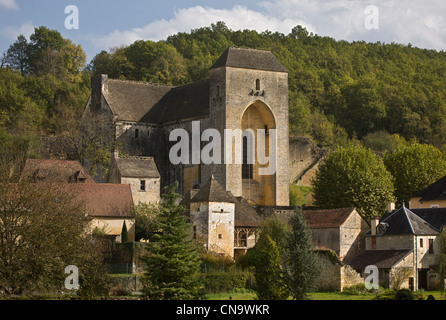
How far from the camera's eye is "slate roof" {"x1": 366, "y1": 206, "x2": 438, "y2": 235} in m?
46.5

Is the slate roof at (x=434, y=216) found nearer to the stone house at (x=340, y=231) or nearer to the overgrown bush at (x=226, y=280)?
the stone house at (x=340, y=231)

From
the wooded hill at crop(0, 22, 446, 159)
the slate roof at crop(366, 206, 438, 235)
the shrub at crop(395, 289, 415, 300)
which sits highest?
the wooded hill at crop(0, 22, 446, 159)

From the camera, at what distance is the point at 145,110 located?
213ft

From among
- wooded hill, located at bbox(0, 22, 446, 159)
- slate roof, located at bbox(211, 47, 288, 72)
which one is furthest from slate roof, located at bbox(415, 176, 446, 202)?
wooded hill, located at bbox(0, 22, 446, 159)

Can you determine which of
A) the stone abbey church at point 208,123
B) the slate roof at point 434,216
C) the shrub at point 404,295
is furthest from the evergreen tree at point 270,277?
the slate roof at point 434,216

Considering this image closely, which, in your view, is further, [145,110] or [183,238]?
[145,110]

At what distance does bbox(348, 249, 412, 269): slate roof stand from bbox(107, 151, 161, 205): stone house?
13.4m

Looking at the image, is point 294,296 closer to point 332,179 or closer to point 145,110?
point 332,179

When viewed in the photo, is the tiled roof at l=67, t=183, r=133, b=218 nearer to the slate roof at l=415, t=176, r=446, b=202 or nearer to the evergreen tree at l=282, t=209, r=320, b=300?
the evergreen tree at l=282, t=209, r=320, b=300

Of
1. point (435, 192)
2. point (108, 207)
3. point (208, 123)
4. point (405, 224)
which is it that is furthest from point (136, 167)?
point (435, 192)

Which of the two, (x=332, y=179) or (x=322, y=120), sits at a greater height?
(x=322, y=120)

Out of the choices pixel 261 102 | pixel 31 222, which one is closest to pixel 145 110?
pixel 261 102

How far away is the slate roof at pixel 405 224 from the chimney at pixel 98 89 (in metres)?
24.6

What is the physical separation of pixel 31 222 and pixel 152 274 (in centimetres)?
554
